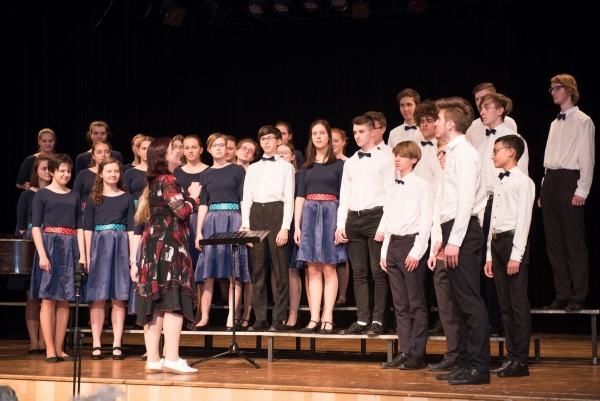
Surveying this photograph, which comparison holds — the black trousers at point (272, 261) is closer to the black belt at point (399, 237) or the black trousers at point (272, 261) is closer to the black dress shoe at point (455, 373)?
the black belt at point (399, 237)

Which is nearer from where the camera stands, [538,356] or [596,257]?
[538,356]

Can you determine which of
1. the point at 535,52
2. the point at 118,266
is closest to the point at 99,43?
the point at 118,266

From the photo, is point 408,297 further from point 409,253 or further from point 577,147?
point 577,147

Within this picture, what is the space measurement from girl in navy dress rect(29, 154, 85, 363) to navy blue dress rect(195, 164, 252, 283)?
931 millimetres

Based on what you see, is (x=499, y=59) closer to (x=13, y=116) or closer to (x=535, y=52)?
(x=535, y=52)

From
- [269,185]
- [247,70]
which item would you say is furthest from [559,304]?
[247,70]

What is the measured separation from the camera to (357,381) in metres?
4.76

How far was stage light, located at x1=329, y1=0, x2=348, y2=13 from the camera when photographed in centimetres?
790

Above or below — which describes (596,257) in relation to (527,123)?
below

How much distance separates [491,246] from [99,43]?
5.71 meters

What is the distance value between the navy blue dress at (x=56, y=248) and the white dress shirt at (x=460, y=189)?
2867 millimetres

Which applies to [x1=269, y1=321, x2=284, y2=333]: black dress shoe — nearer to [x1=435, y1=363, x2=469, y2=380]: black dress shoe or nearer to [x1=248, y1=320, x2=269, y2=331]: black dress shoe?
[x1=248, y1=320, x2=269, y2=331]: black dress shoe

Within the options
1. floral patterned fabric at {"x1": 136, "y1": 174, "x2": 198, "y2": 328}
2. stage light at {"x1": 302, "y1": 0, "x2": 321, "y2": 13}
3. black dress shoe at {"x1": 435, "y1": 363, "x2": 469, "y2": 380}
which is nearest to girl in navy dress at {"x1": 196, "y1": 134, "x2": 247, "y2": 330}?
floral patterned fabric at {"x1": 136, "y1": 174, "x2": 198, "y2": 328}

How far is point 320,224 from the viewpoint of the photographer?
5.99m
